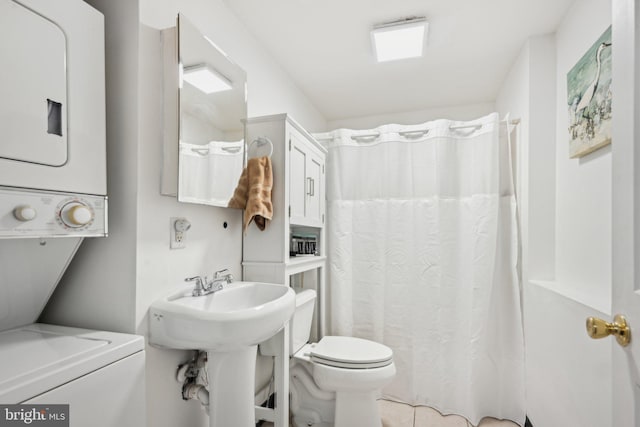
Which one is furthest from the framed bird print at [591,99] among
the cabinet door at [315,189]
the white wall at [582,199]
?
the cabinet door at [315,189]

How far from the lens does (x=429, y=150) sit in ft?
7.51

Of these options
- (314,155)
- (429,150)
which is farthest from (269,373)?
(429,150)

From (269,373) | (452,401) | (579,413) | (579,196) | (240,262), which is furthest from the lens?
(452,401)

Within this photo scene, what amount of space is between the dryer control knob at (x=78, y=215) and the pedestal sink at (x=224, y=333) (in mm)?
389

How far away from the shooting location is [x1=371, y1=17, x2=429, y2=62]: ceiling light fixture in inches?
71.9

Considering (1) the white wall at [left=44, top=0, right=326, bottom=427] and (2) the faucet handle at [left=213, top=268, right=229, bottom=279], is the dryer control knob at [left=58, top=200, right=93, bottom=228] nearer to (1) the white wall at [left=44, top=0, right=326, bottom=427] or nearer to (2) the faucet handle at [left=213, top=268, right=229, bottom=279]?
(1) the white wall at [left=44, top=0, right=326, bottom=427]

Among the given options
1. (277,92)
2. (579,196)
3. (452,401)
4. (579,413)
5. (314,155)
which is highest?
(277,92)

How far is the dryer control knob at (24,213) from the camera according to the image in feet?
2.63

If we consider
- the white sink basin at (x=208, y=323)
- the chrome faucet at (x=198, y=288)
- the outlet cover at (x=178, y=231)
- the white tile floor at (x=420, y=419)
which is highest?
the outlet cover at (x=178, y=231)

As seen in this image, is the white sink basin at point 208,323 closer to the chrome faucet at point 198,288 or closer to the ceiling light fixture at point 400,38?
the chrome faucet at point 198,288

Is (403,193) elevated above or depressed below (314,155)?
below

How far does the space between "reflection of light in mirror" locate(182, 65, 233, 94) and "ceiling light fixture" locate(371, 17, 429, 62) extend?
94 centimetres

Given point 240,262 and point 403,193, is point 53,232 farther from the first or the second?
point 403,193

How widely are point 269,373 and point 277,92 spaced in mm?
1868
